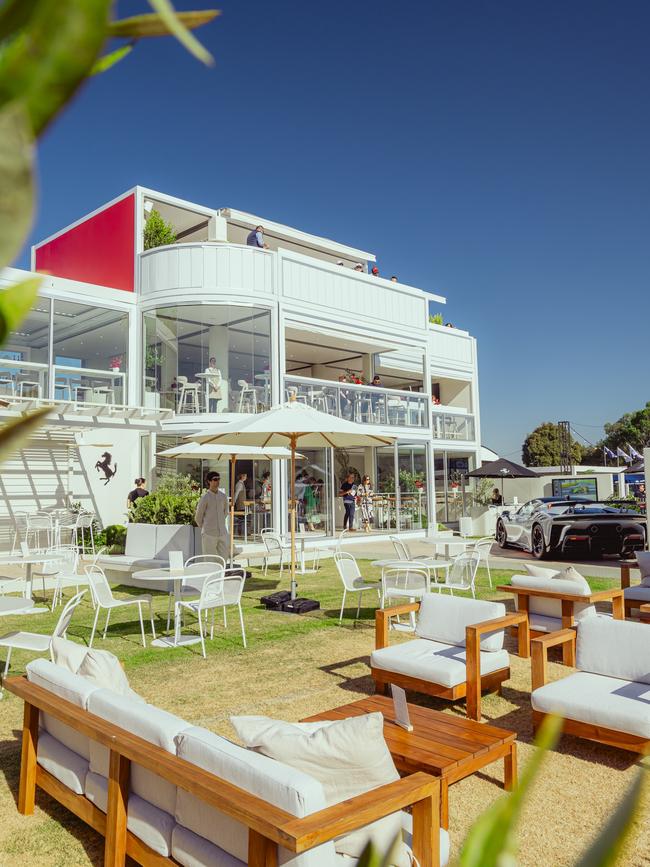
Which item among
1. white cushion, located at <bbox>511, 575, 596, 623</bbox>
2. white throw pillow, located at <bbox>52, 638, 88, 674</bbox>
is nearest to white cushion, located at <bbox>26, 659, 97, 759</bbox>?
white throw pillow, located at <bbox>52, 638, 88, 674</bbox>

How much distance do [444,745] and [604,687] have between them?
154cm

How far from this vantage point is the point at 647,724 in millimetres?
3938

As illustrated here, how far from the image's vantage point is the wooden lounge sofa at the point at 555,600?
6.32 metres

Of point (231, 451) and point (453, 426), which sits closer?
point (231, 451)

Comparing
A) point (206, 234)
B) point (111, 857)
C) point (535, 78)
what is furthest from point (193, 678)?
point (206, 234)

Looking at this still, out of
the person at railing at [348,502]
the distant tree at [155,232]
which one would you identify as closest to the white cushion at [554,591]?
the person at railing at [348,502]

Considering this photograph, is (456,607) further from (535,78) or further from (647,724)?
(535,78)

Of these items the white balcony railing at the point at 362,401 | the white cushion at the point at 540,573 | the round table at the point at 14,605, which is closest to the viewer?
the round table at the point at 14,605

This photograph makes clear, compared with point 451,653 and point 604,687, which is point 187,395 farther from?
point 604,687

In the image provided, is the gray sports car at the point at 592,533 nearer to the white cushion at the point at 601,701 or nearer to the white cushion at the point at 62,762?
the white cushion at the point at 601,701

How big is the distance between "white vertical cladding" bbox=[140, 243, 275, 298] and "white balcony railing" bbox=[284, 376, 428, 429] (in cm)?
260

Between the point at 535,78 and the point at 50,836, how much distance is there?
15160 mm

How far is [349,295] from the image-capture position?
62.2 feet

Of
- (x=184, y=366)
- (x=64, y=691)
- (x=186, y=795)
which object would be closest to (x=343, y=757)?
(x=186, y=795)
